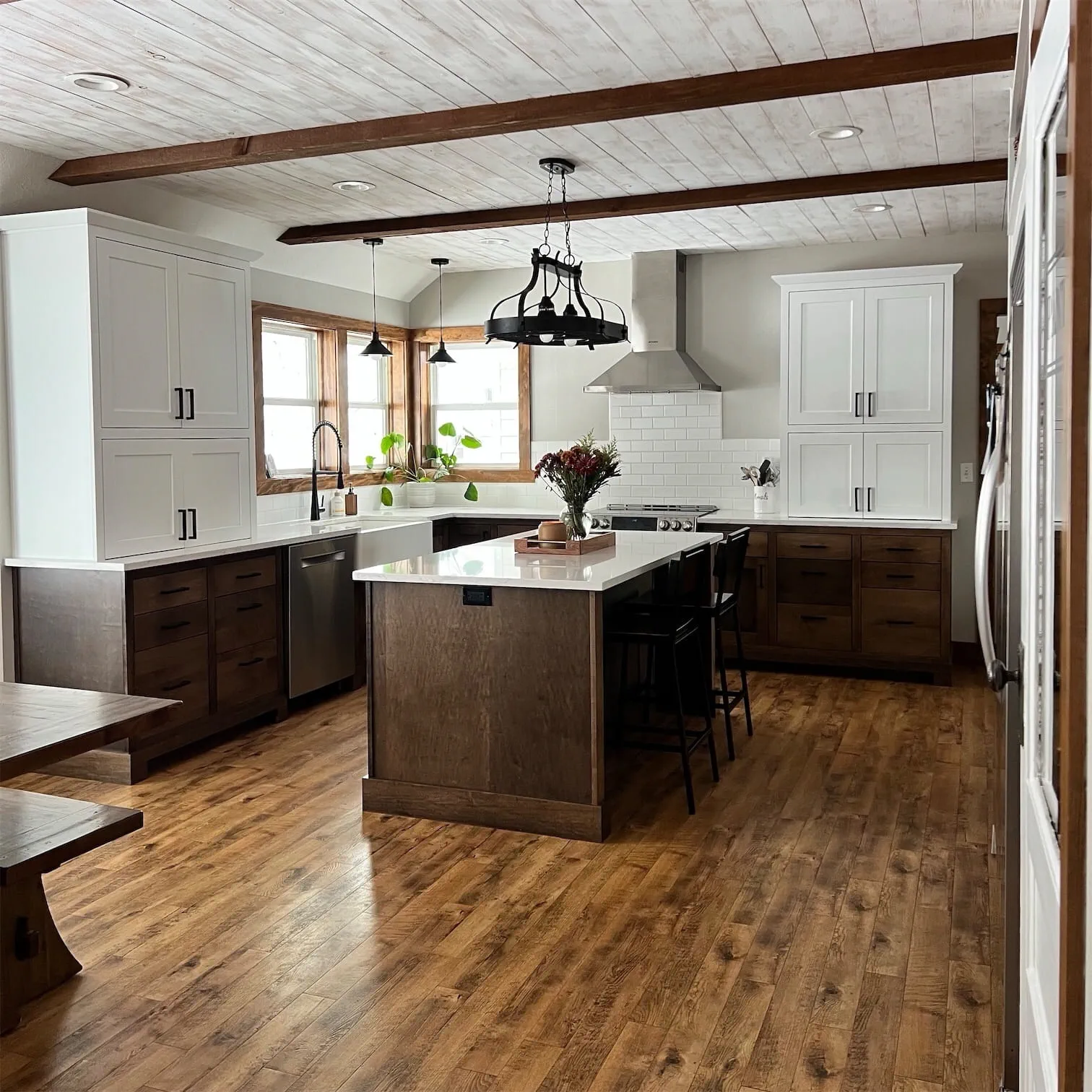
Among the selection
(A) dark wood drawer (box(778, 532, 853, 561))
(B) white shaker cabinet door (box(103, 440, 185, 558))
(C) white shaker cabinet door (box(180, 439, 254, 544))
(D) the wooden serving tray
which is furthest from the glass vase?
(A) dark wood drawer (box(778, 532, 853, 561))

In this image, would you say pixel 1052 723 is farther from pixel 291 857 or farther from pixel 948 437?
pixel 948 437

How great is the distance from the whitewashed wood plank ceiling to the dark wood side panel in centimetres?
175

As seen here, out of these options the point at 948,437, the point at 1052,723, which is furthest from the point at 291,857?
the point at 948,437

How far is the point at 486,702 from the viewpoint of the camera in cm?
394

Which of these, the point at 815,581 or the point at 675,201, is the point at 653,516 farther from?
the point at 675,201

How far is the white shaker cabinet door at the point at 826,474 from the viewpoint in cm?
650

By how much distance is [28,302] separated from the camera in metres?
4.48

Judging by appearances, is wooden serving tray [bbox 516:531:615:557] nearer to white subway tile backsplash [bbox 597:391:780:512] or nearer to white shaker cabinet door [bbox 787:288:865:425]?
white shaker cabinet door [bbox 787:288:865:425]

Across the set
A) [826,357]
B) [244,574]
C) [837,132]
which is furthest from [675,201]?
[244,574]

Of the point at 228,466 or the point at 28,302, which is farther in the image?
the point at 228,466

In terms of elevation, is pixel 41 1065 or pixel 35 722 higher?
pixel 35 722

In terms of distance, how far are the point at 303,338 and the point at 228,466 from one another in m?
2.00

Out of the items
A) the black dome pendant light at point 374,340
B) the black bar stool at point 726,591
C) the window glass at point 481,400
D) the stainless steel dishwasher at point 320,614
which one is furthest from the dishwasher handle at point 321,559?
the window glass at point 481,400

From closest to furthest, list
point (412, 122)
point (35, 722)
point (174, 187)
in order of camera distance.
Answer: point (35, 722), point (412, 122), point (174, 187)
